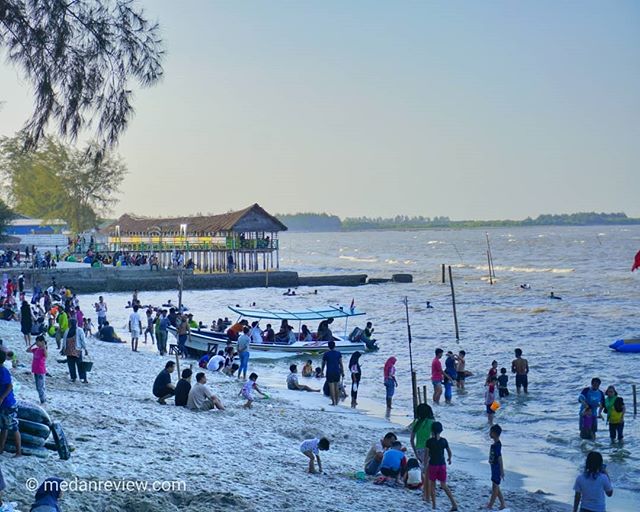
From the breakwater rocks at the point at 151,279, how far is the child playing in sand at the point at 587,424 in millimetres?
31678

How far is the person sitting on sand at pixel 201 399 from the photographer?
48.9ft

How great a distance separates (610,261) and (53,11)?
108512mm

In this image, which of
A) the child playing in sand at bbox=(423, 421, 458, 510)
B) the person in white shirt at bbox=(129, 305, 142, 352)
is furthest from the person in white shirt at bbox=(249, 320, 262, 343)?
the child playing in sand at bbox=(423, 421, 458, 510)

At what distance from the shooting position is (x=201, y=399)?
14992mm

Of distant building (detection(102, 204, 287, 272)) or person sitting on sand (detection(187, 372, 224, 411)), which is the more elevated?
distant building (detection(102, 204, 287, 272))

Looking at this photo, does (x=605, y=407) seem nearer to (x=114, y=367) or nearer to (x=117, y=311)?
(x=114, y=367)

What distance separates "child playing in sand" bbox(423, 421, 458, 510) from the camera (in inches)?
425

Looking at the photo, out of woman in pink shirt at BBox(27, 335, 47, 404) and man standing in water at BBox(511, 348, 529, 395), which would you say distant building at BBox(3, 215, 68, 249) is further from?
woman in pink shirt at BBox(27, 335, 47, 404)

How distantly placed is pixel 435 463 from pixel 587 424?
7356mm

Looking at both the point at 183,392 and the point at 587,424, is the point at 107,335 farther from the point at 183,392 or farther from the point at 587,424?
the point at 587,424

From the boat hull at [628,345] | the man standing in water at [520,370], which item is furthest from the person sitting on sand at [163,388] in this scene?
the boat hull at [628,345]

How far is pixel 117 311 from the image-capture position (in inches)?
1722

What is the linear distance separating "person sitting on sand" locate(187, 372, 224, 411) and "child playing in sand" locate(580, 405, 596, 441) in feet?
24.3

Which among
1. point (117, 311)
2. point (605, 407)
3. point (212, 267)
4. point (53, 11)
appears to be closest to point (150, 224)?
point (212, 267)
